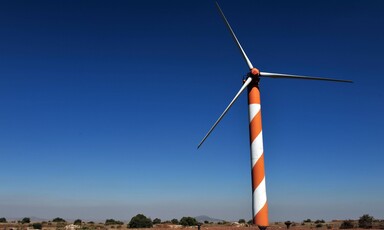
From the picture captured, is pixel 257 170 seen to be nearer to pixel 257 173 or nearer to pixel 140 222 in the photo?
pixel 257 173

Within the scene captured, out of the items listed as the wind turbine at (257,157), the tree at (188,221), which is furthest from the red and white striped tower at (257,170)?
the tree at (188,221)

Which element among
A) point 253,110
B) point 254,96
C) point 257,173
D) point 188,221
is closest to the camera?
point 257,173

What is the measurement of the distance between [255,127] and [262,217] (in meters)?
2.43

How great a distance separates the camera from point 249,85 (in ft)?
35.8

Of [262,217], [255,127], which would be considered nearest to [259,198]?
[262,217]

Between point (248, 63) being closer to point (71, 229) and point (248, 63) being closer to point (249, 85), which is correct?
point (249, 85)

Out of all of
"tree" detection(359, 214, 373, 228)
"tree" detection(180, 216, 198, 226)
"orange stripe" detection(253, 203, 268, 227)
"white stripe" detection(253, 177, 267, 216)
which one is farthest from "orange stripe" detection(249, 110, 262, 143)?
"tree" detection(180, 216, 198, 226)

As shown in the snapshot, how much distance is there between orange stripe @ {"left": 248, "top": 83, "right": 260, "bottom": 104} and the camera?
10430mm

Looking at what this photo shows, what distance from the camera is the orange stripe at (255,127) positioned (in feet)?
32.9

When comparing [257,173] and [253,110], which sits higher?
Result: [253,110]

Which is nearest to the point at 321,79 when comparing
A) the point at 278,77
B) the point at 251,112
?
the point at 278,77

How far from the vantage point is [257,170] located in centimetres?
977

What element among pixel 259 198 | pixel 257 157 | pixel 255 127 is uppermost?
pixel 255 127

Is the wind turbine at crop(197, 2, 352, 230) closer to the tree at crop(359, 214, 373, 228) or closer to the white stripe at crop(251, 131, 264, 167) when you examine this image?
the white stripe at crop(251, 131, 264, 167)
